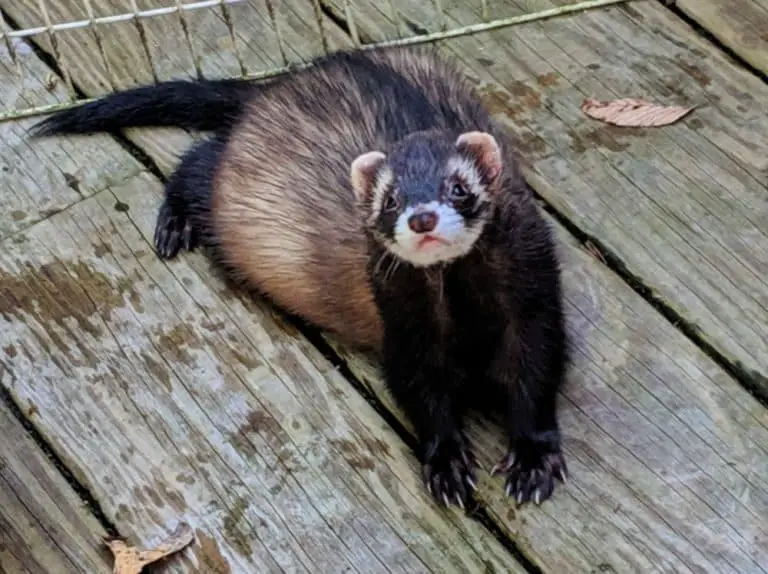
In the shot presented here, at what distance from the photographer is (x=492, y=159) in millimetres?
1731

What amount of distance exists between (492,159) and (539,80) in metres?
0.75

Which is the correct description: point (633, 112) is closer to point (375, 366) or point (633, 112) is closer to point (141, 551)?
point (375, 366)

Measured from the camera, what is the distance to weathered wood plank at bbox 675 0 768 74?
2449 mm

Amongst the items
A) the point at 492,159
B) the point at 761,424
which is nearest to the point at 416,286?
the point at 492,159

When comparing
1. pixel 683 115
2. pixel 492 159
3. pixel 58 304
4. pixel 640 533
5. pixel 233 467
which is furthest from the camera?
pixel 683 115

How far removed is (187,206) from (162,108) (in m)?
0.22

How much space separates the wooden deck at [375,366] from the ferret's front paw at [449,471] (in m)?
0.03

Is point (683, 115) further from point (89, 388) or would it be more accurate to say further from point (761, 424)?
point (89, 388)

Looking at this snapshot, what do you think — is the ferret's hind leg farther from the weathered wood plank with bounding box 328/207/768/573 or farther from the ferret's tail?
the weathered wood plank with bounding box 328/207/768/573

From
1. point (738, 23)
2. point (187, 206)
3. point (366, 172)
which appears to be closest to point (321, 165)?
point (187, 206)

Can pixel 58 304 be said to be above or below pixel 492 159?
below

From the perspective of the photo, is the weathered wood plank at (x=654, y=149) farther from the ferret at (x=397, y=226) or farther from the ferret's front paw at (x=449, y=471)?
the ferret's front paw at (x=449, y=471)

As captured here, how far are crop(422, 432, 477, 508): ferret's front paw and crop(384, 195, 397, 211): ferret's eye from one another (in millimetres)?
391

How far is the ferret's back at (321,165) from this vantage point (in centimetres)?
207
